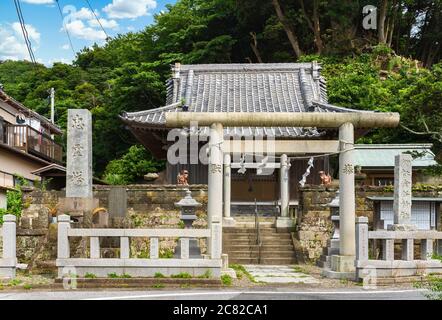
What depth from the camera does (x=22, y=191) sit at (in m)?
21.5

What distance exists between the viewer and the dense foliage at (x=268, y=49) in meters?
33.6

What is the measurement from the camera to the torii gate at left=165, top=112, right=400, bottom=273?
43.3 feet

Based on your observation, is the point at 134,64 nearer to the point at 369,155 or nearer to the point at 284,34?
the point at 284,34

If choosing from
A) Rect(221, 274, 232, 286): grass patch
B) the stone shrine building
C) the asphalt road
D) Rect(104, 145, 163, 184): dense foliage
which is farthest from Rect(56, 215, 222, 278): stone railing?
Rect(104, 145, 163, 184): dense foliage

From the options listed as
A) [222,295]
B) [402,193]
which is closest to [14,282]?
[222,295]

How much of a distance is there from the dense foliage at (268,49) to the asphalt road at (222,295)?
67.9 feet

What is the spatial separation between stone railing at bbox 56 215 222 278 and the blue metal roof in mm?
16046

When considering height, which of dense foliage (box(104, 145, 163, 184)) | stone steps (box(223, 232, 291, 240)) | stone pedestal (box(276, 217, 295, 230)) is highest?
dense foliage (box(104, 145, 163, 184))

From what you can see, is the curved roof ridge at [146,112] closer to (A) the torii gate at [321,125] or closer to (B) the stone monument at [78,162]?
(B) the stone monument at [78,162]

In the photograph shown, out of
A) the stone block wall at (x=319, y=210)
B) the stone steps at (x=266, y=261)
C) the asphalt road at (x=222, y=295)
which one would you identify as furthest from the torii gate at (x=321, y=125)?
the stone block wall at (x=319, y=210)

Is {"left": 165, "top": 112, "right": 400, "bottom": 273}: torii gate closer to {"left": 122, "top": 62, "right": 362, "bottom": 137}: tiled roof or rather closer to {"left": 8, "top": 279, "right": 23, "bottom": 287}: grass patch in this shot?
{"left": 8, "top": 279, "right": 23, "bottom": 287}: grass patch

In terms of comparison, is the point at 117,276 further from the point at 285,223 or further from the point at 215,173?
the point at 285,223

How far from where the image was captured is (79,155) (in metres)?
14.5

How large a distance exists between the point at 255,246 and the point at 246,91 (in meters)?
11.1
